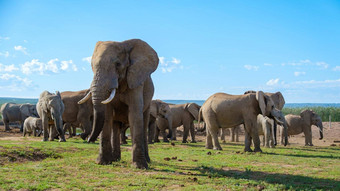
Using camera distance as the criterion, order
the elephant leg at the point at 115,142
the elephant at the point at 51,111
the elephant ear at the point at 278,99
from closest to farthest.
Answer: the elephant leg at the point at 115,142 < the elephant at the point at 51,111 < the elephant ear at the point at 278,99

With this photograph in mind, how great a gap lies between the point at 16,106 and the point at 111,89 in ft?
92.5

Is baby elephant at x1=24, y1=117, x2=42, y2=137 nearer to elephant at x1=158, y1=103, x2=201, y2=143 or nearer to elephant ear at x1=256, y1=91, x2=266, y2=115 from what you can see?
elephant at x1=158, y1=103, x2=201, y2=143

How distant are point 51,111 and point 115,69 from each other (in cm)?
886

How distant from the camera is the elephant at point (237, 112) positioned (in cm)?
1622

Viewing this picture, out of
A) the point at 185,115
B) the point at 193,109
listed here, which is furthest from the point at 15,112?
the point at 193,109

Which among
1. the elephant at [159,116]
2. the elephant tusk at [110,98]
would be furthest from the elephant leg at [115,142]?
the elephant at [159,116]

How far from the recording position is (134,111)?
9.87m

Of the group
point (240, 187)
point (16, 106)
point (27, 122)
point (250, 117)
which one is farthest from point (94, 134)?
point (16, 106)

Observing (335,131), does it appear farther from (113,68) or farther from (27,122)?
(113,68)

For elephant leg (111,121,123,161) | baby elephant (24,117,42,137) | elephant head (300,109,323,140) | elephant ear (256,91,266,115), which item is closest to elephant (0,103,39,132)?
baby elephant (24,117,42,137)

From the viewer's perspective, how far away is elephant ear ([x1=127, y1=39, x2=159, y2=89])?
981 cm

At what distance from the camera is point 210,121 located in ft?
56.4

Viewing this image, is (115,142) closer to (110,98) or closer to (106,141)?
(106,141)

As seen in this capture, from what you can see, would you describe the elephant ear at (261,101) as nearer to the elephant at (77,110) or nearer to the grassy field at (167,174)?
the grassy field at (167,174)
